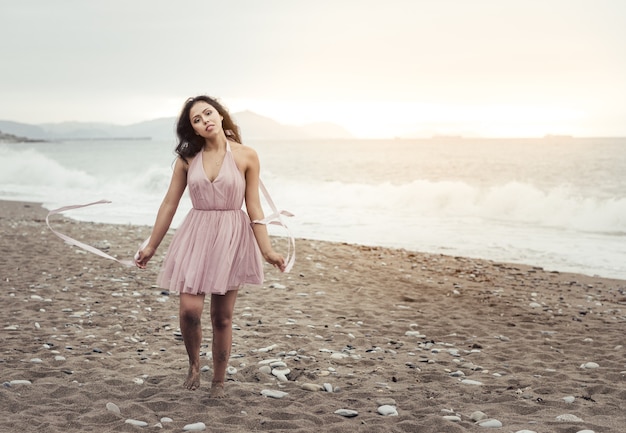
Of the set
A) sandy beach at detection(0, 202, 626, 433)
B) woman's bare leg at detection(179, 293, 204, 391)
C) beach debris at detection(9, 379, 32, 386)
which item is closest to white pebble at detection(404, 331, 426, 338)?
sandy beach at detection(0, 202, 626, 433)

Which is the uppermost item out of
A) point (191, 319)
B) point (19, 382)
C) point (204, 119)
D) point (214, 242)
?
point (204, 119)

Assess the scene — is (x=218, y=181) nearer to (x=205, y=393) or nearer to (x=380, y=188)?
(x=205, y=393)

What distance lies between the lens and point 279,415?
4414 millimetres

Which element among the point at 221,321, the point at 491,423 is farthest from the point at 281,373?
the point at 491,423

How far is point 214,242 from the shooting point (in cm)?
450

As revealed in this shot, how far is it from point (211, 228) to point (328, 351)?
2324 millimetres

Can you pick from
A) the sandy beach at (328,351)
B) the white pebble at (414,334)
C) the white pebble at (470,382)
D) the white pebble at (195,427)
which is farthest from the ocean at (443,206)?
the white pebble at (195,427)

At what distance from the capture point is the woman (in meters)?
4.46

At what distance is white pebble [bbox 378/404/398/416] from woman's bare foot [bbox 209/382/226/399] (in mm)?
1151

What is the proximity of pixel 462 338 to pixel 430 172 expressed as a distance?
45929 millimetres

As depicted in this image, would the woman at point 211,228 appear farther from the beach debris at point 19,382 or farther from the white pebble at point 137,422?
the beach debris at point 19,382

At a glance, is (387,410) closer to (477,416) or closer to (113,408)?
(477,416)

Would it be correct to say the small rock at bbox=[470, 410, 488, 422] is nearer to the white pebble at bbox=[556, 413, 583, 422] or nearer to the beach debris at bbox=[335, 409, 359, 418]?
the white pebble at bbox=[556, 413, 583, 422]

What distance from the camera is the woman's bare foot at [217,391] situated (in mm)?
4730
